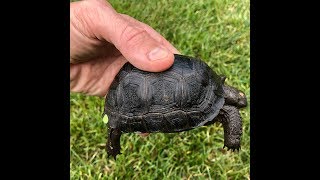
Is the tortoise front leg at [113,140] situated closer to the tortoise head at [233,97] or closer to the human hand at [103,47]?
the human hand at [103,47]

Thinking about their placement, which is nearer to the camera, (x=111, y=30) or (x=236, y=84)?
(x=111, y=30)

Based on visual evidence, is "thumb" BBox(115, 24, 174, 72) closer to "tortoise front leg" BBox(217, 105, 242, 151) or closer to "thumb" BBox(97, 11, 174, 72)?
"thumb" BBox(97, 11, 174, 72)

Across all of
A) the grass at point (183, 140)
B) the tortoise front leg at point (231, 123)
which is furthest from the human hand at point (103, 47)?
the tortoise front leg at point (231, 123)

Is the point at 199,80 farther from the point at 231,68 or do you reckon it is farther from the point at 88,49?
the point at 231,68

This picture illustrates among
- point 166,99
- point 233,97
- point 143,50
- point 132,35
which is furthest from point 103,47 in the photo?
point 233,97

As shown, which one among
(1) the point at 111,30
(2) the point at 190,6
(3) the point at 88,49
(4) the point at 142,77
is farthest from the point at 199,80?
(2) the point at 190,6

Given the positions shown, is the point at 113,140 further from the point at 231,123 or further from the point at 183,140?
the point at 183,140
